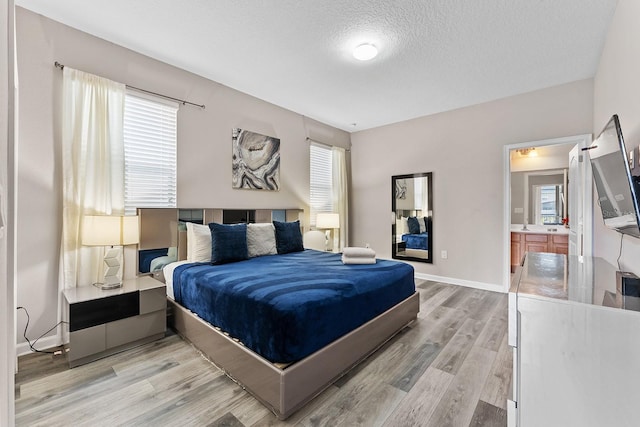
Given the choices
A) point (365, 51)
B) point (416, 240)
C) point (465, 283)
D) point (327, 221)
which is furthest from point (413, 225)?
point (365, 51)

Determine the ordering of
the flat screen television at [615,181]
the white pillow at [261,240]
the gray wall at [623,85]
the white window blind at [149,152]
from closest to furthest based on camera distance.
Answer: the flat screen television at [615,181], the gray wall at [623,85], the white window blind at [149,152], the white pillow at [261,240]

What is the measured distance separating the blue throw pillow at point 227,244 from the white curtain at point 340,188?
2481 mm

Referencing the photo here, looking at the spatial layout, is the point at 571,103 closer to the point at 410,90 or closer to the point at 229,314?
the point at 410,90

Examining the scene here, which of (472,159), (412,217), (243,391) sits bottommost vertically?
(243,391)

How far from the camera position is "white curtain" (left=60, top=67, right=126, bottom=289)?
238 centimetres

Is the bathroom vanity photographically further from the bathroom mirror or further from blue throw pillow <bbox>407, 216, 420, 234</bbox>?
blue throw pillow <bbox>407, 216, 420, 234</bbox>

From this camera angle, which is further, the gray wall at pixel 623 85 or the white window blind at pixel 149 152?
the white window blind at pixel 149 152

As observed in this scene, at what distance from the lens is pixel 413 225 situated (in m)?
4.83

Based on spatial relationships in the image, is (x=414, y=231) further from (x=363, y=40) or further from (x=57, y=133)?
(x=57, y=133)

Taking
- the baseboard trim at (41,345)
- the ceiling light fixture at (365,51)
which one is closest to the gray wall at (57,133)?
the baseboard trim at (41,345)

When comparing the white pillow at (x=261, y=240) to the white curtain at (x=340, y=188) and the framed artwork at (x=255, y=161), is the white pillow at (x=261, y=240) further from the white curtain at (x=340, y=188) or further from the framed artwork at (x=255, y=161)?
the white curtain at (x=340, y=188)

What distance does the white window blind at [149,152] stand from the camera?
279 cm

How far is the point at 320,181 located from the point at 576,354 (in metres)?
4.25

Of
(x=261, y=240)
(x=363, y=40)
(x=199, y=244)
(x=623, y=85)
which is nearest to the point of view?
(x=623, y=85)
